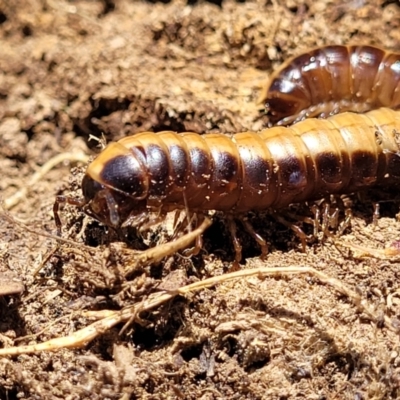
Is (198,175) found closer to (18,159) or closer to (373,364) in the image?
(373,364)

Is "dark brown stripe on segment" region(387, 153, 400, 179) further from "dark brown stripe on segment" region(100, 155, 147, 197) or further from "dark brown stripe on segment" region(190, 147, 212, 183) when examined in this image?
"dark brown stripe on segment" region(100, 155, 147, 197)

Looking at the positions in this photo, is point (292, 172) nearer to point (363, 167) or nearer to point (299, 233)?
point (299, 233)

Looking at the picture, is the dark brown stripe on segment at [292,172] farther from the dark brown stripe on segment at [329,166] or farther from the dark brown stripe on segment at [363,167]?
the dark brown stripe on segment at [363,167]

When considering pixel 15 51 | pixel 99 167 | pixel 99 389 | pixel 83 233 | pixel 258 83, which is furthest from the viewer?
pixel 15 51

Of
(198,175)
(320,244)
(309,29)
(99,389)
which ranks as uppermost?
(309,29)

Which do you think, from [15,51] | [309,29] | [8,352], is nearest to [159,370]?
[8,352]

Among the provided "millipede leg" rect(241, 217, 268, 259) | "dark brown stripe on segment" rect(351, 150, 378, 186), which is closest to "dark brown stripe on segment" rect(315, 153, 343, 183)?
"dark brown stripe on segment" rect(351, 150, 378, 186)

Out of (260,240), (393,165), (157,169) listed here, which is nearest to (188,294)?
(260,240)
